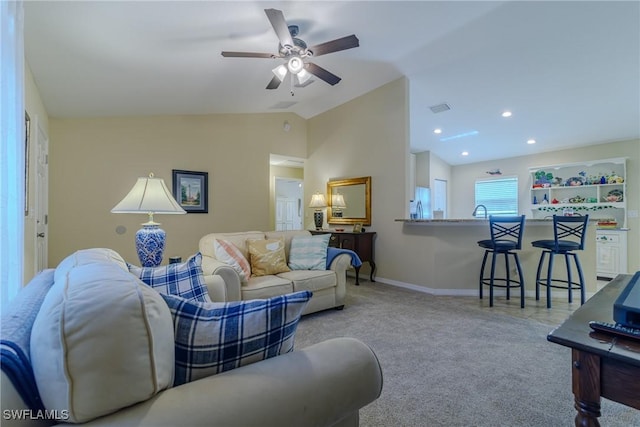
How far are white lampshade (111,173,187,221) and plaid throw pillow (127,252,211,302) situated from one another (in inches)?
28.9

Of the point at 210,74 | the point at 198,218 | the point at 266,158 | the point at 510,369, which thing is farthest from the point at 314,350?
the point at 266,158

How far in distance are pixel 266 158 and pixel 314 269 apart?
9.63ft

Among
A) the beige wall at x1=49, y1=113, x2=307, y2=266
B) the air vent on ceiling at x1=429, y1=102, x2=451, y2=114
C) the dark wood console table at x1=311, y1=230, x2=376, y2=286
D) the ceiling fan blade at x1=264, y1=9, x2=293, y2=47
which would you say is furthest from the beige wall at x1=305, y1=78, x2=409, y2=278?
the ceiling fan blade at x1=264, y1=9, x2=293, y2=47

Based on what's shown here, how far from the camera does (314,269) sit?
3217mm

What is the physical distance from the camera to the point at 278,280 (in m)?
2.86

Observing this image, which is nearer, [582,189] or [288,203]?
[582,189]

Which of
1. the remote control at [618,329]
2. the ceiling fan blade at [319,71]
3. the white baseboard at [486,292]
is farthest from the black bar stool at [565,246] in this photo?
the ceiling fan blade at [319,71]

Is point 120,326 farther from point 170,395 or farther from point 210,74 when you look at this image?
point 210,74

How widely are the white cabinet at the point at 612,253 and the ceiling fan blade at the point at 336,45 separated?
5428 mm

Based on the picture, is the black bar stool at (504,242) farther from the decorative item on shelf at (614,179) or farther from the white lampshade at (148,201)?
the decorative item on shelf at (614,179)

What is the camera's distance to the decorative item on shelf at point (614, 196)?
5.12 metres
